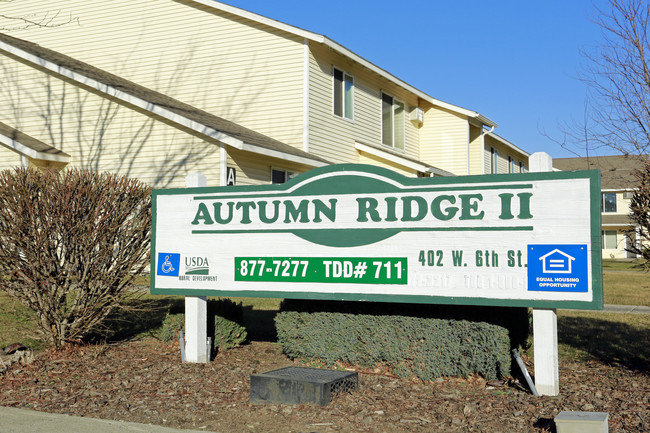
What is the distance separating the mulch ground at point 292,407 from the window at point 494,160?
21813 millimetres

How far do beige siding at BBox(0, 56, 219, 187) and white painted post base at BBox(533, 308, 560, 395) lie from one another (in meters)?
10.6

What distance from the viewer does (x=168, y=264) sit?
8.57 m

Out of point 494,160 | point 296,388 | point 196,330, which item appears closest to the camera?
point 296,388

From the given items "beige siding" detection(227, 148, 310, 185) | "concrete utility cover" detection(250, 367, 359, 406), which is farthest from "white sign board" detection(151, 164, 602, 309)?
"beige siding" detection(227, 148, 310, 185)

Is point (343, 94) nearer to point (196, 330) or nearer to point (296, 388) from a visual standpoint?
point (196, 330)

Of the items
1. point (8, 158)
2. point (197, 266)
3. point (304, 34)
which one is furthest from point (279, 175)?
point (197, 266)

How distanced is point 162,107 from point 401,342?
35.7 feet

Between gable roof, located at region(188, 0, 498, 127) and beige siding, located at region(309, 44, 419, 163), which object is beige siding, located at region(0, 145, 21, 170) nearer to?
gable roof, located at region(188, 0, 498, 127)

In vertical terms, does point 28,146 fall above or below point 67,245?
above

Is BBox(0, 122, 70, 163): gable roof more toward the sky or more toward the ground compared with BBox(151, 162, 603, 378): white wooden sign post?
more toward the sky

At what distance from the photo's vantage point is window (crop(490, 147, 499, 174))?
95.8 feet

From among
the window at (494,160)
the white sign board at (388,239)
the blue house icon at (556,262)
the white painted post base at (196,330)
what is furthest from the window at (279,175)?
the window at (494,160)

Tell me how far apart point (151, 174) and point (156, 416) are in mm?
11717

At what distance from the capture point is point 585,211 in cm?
647
